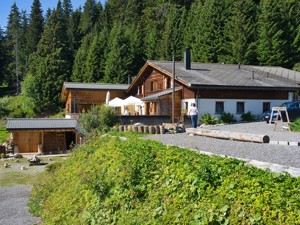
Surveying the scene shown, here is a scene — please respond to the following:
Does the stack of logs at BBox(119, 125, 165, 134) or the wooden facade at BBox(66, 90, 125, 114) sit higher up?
the wooden facade at BBox(66, 90, 125, 114)

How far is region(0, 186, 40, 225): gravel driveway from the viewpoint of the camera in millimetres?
11500

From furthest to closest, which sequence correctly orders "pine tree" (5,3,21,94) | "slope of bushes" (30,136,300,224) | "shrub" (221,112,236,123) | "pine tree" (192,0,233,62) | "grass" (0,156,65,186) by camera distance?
"pine tree" (5,3,21,94) < "pine tree" (192,0,233,62) < "shrub" (221,112,236,123) < "grass" (0,156,65,186) < "slope of bushes" (30,136,300,224)

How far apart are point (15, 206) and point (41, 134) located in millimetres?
18972

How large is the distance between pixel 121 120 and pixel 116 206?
45.8 feet

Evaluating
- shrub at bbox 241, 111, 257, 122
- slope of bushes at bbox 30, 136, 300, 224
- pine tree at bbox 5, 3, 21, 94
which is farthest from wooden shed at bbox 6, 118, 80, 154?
pine tree at bbox 5, 3, 21, 94

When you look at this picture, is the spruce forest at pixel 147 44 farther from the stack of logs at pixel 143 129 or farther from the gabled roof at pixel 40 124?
the stack of logs at pixel 143 129

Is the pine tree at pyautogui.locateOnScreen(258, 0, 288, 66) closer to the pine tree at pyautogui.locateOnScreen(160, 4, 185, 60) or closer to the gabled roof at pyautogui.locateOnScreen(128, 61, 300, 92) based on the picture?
the gabled roof at pyautogui.locateOnScreen(128, 61, 300, 92)

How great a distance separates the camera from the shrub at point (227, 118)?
2784cm

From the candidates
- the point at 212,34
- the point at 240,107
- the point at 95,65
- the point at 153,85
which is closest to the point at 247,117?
the point at 240,107

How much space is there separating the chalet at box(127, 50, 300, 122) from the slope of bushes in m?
A: 16.4

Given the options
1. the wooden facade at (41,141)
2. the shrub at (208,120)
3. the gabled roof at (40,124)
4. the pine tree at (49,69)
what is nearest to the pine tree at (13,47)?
the pine tree at (49,69)

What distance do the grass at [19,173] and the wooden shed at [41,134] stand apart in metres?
5.20

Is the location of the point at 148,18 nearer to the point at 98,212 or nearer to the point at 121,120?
the point at 121,120

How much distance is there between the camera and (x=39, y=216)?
11953mm
